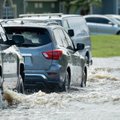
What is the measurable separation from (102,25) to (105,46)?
999cm

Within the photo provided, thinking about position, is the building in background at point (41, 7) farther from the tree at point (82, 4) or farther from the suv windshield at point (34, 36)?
the suv windshield at point (34, 36)

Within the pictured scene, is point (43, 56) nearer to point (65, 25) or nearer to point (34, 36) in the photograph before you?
point (34, 36)

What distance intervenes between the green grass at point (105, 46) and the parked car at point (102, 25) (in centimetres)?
553

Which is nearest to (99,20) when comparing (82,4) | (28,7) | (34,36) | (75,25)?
(28,7)

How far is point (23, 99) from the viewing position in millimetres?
13445

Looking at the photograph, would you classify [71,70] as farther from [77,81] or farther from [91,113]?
[91,113]

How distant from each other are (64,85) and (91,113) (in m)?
4.06

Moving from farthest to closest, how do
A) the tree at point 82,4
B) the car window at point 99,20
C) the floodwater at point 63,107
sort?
the tree at point 82,4
the car window at point 99,20
the floodwater at point 63,107

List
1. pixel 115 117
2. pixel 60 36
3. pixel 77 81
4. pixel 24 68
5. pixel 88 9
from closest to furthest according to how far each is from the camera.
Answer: pixel 115 117 → pixel 24 68 → pixel 60 36 → pixel 77 81 → pixel 88 9

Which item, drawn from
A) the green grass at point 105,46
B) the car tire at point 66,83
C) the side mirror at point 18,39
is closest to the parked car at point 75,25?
the car tire at point 66,83

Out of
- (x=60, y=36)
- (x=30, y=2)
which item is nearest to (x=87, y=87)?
(x=60, y=36)

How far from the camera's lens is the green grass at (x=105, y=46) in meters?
32.5

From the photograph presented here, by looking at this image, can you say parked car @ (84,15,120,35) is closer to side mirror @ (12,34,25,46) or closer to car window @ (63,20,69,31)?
car window @ (63,20,69,31)

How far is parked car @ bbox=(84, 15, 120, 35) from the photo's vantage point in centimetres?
4709
